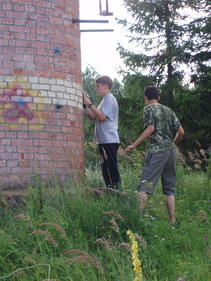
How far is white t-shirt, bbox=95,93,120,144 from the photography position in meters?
6.93

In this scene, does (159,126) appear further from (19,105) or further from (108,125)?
(19,105)

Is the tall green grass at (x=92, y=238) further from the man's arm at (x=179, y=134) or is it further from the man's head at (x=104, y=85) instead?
the man's head at (x=104, y=85)

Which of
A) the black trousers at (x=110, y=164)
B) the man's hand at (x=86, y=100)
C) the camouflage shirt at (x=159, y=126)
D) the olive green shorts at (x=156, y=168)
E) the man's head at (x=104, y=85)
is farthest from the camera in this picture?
the man's hand at (x=86, y=100)

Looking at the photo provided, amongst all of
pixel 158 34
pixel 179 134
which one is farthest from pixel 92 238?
pixel 158 34

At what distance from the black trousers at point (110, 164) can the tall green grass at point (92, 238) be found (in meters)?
0.56

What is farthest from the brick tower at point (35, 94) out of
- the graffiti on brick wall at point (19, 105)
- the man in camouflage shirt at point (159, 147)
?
the man in camouflage shirt at point (159, 147)

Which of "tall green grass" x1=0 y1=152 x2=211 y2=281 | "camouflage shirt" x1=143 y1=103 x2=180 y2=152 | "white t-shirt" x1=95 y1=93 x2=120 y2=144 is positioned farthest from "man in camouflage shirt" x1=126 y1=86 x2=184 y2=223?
"white t-shirt" x1=95 y1=93 x2=120 y2=144

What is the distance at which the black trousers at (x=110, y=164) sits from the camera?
6.89 meters

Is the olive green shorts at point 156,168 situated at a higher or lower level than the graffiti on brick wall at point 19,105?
lower

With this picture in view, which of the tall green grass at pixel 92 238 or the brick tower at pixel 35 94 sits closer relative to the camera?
the tall green grass at pixel 92 238

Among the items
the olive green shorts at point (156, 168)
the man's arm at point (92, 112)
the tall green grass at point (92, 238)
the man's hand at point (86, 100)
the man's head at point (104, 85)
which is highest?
the man's head at point (104, 85)

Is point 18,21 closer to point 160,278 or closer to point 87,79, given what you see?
point 160,278

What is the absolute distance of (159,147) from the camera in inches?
254

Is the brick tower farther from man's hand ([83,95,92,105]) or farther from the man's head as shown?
the man's head
